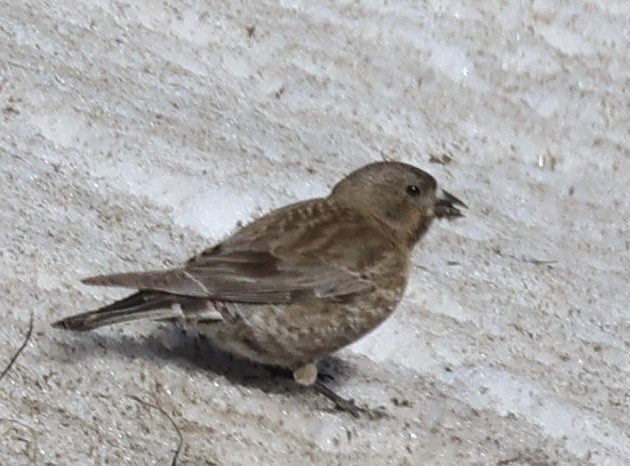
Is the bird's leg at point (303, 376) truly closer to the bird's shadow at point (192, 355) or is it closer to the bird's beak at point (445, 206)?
the bird's shadow at point (192, 355)

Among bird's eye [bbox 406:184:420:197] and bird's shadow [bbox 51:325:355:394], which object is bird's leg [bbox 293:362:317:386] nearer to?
bird's shadow [bbox 51:325:355:394]

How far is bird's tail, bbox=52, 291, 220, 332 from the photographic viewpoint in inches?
185

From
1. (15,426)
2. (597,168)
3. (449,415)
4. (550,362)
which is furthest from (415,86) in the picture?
(15,426)

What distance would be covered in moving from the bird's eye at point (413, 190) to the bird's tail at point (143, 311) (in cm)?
115

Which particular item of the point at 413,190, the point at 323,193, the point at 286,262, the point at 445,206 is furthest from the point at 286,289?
the point at 323,193

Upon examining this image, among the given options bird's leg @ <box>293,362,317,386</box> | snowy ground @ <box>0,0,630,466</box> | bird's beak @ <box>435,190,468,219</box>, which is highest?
bird's beak @ <box>435,190,468,219</box>

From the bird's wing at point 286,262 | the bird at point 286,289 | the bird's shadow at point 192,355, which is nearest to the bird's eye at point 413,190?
the bird at point 286,289

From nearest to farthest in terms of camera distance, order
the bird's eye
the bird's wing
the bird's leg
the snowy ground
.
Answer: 1. the snowy ground
2. the bird's wing
3. the bird's leg
4. the bird's eye

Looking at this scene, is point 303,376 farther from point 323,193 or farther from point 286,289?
point 323,193

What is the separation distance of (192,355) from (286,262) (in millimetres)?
418

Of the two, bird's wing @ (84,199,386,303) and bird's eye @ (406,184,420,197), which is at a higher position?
bird's eye @ (406,184,420,197)

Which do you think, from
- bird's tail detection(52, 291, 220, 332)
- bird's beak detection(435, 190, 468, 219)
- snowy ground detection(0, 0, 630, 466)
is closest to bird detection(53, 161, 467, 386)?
bird's tail detection(52, 291, 220, 332)

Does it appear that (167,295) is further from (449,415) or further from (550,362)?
(550,362)

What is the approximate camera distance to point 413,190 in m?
5.94
